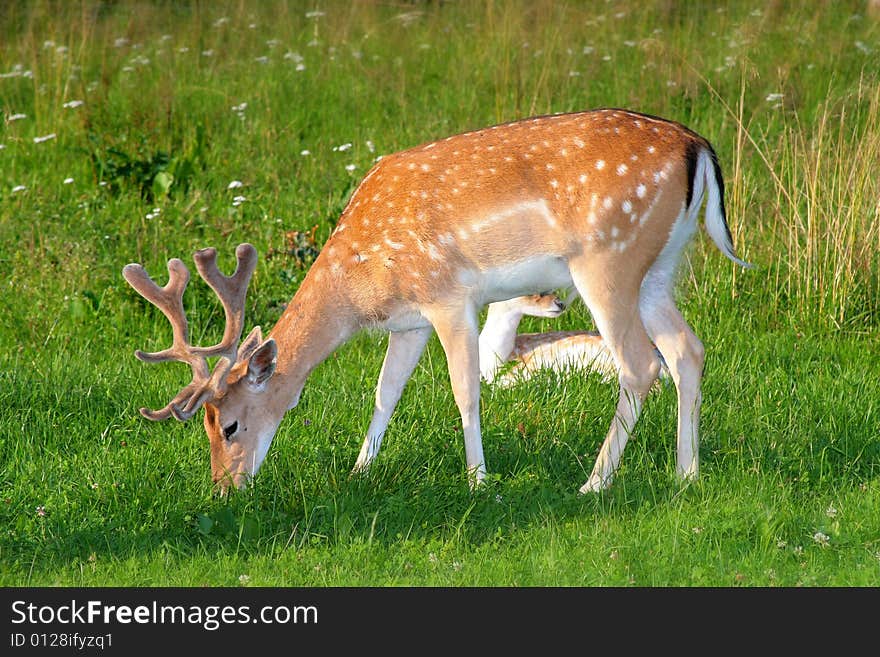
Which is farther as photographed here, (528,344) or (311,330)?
(528,344)

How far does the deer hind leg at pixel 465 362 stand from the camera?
5746 mm

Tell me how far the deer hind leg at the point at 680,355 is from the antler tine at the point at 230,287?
1776 millimetres

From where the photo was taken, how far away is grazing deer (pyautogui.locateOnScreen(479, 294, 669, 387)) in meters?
7.25

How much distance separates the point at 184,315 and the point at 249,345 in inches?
14.7

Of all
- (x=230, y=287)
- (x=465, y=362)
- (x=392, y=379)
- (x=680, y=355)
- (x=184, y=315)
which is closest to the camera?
(x=184, y=315)

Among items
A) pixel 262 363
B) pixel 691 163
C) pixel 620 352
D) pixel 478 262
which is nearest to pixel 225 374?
pixel 262 363

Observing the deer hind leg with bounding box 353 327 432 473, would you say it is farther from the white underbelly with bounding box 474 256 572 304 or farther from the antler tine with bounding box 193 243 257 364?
the antler tine with bounding box 193 243 257 364

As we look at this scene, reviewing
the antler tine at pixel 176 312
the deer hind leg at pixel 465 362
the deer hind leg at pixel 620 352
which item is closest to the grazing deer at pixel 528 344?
the deer hind leg at pixel 620 352

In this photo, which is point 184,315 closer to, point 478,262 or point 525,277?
point 478,262

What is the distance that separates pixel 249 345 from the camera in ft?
18.9

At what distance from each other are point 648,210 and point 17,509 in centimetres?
284

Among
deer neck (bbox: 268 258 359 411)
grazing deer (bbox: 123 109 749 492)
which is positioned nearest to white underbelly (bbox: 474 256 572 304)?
grazing deer (bbox: 123 109 749 492)

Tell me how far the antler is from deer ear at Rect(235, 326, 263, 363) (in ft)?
0.25

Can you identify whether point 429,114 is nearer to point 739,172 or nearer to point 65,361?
point 739,172
